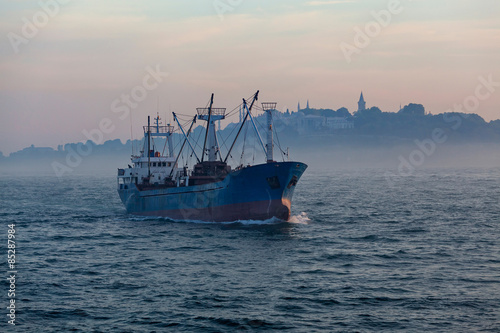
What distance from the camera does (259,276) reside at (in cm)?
3531

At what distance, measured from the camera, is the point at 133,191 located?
74.7 m

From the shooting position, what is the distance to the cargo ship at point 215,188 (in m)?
56.5

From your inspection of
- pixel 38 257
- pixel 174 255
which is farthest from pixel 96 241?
pixel 174 255

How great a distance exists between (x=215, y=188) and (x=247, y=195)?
159 inches

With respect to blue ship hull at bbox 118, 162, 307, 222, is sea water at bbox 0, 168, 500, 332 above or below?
below

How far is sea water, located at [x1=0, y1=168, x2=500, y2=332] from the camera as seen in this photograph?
26312 millimetres

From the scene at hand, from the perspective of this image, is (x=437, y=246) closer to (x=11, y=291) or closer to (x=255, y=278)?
(x=255, y=278)

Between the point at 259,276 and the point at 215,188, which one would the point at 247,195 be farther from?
the point at 259,276

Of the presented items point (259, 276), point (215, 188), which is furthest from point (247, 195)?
point (259, 276)

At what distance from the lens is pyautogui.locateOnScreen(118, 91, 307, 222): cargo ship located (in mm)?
56531

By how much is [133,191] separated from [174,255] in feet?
110

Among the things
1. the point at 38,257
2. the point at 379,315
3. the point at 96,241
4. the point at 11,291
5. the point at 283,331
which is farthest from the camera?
the point at 96,241

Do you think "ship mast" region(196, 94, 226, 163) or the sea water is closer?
the sea water

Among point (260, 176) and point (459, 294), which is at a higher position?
point (260, 176)
